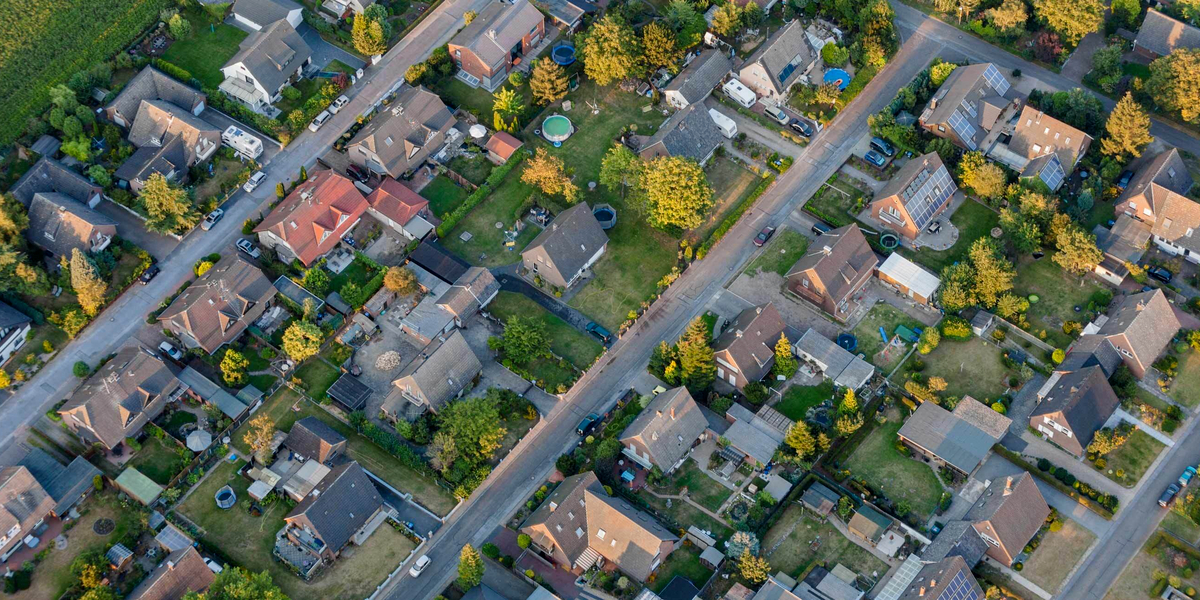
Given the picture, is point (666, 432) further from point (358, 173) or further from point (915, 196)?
point (358, 173)

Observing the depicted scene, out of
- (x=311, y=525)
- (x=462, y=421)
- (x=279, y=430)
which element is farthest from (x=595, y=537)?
(x=279, y=430)

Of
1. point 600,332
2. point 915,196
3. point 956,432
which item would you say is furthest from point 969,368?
point 600,332

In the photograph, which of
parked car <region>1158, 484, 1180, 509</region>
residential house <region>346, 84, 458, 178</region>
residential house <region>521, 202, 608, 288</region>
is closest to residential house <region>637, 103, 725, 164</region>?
residential house <region>521, 202, 608, 288</region>

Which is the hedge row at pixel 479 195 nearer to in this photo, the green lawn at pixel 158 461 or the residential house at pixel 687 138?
the residential house at pixel 687 138

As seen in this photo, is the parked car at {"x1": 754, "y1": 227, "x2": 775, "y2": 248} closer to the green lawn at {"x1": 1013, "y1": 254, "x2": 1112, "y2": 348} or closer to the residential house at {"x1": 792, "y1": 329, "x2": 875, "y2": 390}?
the residential house at {"x1": 792, "y1": 329, "x2": 875, "y2": 390}

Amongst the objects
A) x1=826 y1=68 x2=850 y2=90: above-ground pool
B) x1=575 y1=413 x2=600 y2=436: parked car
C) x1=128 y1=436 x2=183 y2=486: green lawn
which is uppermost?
x1=826 y1=68 x2=850 y2=90: above-ground pool

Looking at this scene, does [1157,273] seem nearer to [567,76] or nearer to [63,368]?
[567,76]

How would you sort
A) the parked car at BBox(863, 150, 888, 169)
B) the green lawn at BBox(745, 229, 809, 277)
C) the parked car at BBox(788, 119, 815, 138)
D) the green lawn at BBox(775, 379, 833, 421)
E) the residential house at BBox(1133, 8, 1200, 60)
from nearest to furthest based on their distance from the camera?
the green lawn at BBox(775, 379, 833, 421) < the green lawn at BBox(745, 229, 809, 277) < the parked car at BBox(863, 150, 888, 169) < the parked car at BBox(788, 119, 815, 138) < the residential house at BBox(1133, 8, 1200, 60)

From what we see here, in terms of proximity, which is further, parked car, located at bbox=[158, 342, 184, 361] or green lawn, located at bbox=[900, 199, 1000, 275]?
green lawn, located at bbox=[900, 199, 1000, 275]
